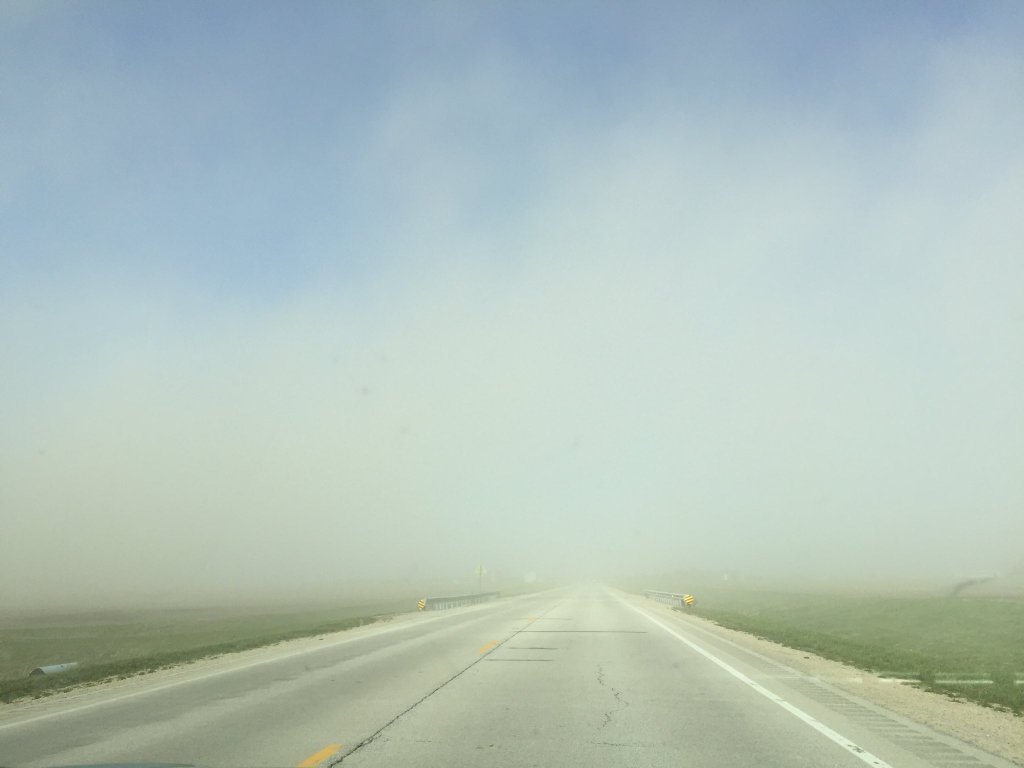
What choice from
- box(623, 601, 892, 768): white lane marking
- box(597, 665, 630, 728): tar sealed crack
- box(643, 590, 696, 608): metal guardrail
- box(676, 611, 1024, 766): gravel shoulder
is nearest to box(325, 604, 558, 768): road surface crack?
box(597, 665, 630, 728): tar sealed crack

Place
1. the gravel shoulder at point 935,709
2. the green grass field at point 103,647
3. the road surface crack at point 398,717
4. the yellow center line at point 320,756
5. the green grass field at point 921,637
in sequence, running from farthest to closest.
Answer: the green grass field at point 103,647, the green grass field at point 921,637, the gravel shoulder at point 935,709, the road surface crack at point 398,717, the yellow center line at point 320,756

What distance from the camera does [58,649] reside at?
103 feet

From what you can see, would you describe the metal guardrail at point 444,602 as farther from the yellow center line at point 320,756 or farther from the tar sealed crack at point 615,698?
the yellow center line at point 320,756

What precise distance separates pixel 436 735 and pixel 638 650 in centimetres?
1105

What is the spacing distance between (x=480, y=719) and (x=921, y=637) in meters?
27.5

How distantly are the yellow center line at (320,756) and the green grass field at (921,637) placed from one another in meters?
9.10

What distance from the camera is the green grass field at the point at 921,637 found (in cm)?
1336

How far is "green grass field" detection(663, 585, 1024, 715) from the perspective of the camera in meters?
13.4

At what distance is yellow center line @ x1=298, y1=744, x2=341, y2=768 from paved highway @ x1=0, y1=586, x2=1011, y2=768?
0.04 meters

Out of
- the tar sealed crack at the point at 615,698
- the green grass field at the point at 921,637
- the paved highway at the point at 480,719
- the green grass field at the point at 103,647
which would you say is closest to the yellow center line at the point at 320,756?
the paved highway at the point at 480,719

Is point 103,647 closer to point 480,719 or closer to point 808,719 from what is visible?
point 480,719

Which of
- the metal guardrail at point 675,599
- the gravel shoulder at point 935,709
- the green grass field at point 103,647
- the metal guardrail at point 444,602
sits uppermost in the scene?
the metal guardrail at point 444,602

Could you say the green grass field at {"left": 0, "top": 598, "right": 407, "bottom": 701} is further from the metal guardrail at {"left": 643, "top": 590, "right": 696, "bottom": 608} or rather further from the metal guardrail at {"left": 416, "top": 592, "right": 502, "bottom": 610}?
the metal guardrail at {"left": 643, "top": 590, "right": 696, "bottom": 608}

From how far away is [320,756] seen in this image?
22.7ft
